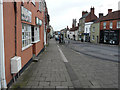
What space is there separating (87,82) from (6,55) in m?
3.12

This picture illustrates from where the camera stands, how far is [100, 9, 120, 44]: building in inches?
1133

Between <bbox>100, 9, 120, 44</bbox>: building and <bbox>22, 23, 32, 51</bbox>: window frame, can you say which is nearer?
<bbox>22, 23, 32, 51</bbox>: window frame

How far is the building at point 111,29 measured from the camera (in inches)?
1133

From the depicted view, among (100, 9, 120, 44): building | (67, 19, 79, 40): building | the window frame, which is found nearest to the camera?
the window frame

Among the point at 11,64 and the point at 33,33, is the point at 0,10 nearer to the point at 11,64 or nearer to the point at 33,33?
the point at 11,64

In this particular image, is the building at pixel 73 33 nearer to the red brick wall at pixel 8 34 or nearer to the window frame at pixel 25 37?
the window frame at pixel 25 37

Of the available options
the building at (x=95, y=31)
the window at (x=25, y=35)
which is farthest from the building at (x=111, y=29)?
the window at (x=25, y=35)

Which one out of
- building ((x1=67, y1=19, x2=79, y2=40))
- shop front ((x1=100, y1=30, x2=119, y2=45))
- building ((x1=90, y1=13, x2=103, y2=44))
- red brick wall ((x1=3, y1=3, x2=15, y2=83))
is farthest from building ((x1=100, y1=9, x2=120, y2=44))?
building ((x1=67, y1=19, x2=79, y2=40))

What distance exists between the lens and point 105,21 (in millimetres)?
32719

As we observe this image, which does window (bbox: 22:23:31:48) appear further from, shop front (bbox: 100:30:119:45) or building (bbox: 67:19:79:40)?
building (bbox: 67:19:79:40)

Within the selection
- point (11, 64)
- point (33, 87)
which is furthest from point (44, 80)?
point (11, 64)

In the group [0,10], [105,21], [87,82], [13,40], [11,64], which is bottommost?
[87,82]

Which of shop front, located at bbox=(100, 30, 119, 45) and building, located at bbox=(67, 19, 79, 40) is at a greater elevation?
building, located at bbox=(67, 19, 79, 40)

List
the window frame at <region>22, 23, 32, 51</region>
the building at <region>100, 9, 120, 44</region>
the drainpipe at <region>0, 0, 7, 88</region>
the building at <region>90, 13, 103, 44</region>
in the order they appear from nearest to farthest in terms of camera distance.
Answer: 1. the drainpipe at <region>0, 0, 7, 88</region>
2. the window frame at <region>22, 23, 32, 51</region>
3. the building at <region>100, 9, 120, 44</region>
4. the building at <region>90, 13, 103, 44</region>
